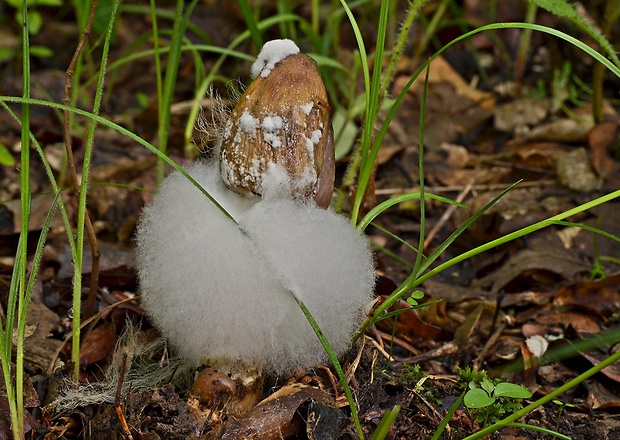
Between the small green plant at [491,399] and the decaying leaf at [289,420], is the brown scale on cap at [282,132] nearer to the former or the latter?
the decaying leaf at [289,420]

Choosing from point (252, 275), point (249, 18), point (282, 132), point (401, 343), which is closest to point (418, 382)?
point (401, 343)

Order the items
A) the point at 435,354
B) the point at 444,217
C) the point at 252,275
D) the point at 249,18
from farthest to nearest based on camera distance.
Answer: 1. the point at 444,217
2. the point at 249,18
3. the point at 435,354
4. the point at 252,275

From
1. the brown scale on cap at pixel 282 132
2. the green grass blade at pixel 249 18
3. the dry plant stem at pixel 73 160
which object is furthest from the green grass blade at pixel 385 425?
the green grass blade at pixel 249 18

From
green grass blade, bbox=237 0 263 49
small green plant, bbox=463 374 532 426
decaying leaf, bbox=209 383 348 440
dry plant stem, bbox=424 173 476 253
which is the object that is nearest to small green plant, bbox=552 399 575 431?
small green plant, bbox=463 374 532 426

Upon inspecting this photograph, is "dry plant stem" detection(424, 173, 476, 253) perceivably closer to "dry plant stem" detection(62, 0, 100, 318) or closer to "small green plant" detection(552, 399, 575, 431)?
"small green plant" detection(552, 399, 575, 431)

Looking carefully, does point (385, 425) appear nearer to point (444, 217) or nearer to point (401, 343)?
point (401, 343)

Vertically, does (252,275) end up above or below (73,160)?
below
